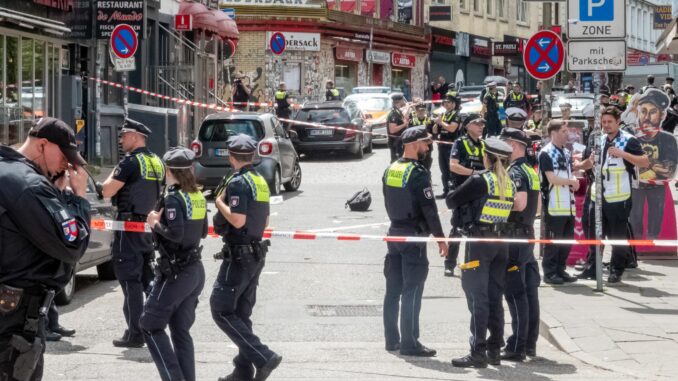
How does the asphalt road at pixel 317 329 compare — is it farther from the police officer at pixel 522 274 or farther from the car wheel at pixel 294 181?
the car wheel at pixel 294 181

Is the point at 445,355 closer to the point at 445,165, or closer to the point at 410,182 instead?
the point at 410,182

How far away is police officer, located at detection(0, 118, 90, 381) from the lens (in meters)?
5.60

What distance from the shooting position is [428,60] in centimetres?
6450

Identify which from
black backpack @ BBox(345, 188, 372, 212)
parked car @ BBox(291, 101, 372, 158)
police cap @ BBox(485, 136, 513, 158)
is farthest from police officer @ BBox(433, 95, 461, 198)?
police cap @ BBox(485, 136, 513, 158)

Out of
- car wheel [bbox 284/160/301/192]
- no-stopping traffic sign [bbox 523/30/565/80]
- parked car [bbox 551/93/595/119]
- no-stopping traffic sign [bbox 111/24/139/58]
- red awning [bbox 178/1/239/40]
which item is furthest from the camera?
red awning [bbox 178/1/239/40]

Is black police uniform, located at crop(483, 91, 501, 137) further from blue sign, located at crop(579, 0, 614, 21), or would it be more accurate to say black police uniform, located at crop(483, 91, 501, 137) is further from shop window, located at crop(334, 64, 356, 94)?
shop window, located at crop(334, 64, 356, 94)

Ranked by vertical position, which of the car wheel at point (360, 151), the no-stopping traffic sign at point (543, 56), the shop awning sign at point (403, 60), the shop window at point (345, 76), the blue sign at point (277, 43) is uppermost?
the shop awning sign at point (403, 60)

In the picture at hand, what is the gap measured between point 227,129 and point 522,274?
44.1ft

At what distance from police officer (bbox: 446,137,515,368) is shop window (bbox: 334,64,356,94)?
44148 mm

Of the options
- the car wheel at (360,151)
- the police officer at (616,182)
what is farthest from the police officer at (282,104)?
the police officer at (616,182)

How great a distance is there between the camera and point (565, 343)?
1015 cm

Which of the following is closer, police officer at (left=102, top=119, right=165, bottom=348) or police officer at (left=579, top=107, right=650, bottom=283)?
police officer at (left=102, top=119, right=165, bottom=348)

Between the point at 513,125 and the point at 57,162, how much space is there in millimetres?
7426

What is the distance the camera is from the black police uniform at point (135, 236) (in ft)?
33.5
